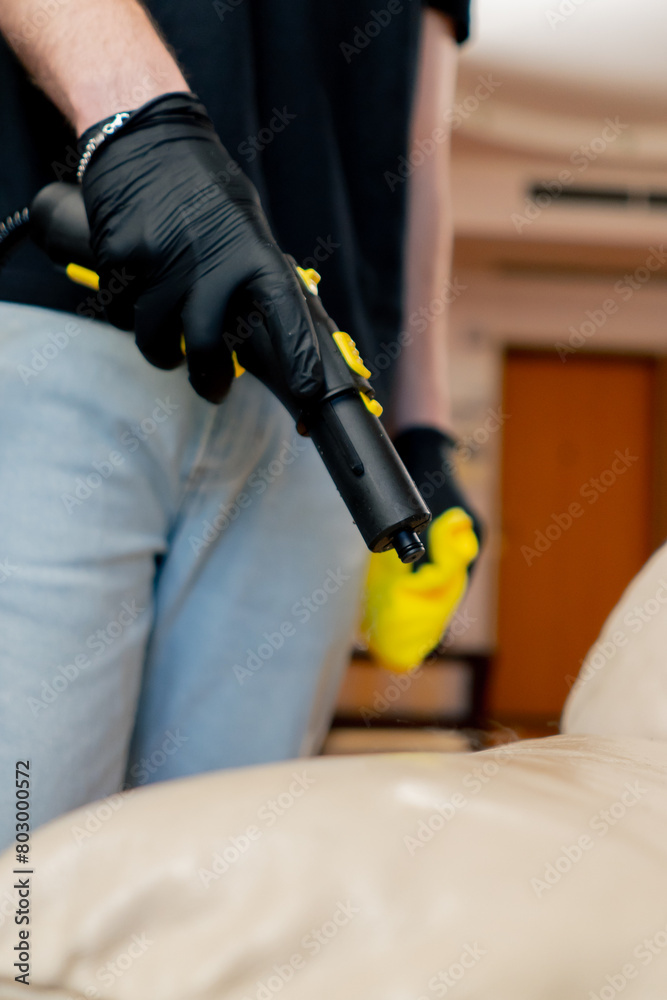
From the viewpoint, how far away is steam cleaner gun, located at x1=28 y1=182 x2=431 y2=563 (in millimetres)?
453

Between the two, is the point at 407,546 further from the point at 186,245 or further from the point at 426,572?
the point at 426,572

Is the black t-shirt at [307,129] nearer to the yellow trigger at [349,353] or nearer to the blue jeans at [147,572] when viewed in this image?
the blue jeans at [147,572]

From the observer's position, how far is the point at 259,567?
0.68 m

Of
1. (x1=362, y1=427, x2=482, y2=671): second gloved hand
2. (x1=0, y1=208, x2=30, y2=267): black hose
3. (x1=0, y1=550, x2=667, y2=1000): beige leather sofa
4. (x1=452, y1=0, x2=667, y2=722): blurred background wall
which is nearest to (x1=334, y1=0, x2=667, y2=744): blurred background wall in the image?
(x1=452, y1=0, x2=667, y2=722): blurred background wall

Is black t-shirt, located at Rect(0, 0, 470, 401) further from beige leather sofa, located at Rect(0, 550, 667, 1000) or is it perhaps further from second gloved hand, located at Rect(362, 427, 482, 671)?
beige leather sofa, located at Rect(0, 550, 667, 1000)

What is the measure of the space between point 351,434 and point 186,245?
15 centimetres

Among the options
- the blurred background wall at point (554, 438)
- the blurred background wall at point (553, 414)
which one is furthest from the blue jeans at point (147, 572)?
the blurred background wall at point (554, 438)

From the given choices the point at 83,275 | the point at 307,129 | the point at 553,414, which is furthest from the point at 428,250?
the point at 553,414

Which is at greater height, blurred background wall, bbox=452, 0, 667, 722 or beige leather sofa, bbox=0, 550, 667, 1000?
beige leather sofa, bbox=0, 550, 667, 1000

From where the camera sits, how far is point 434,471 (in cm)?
84

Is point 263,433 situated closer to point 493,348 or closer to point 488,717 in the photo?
point 488,717

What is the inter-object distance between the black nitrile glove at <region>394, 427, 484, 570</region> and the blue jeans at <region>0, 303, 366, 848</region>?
143 mm

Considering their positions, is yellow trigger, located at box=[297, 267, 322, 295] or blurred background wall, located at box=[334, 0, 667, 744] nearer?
yellow trigger, located at box=[297, 267, 322, 295]

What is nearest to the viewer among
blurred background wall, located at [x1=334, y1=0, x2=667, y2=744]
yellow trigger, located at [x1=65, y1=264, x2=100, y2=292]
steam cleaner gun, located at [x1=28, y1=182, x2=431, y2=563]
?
steam cleaner gun, located at [x1=28, y1=182, x2=431, y2=563]
